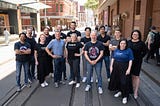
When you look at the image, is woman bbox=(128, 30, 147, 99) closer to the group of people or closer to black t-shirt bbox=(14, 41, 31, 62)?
the group of people

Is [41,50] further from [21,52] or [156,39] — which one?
[156,39]

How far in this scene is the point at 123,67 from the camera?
18.6 feet

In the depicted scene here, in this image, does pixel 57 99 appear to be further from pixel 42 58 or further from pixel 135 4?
pixel 135 4

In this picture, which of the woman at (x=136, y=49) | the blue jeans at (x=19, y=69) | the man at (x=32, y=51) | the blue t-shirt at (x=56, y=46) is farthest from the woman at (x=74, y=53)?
the woman at (x=136, y=49)

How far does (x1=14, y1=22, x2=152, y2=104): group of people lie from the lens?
568cm

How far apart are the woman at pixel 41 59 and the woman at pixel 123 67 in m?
2.41

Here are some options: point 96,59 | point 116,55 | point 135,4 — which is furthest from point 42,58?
point 135,4

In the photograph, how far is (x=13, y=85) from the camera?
24.2ft

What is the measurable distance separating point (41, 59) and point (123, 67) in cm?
283

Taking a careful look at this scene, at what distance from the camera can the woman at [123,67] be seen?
5543mm

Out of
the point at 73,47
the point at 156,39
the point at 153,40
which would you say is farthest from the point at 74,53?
the point at 156,39

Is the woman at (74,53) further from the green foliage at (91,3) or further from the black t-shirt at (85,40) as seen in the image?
the green foliage at (91,3)

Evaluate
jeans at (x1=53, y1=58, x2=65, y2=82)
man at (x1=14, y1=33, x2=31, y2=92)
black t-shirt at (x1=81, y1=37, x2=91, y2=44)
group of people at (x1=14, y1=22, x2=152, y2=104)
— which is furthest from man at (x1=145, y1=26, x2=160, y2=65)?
man at (x1=14, y1=33, x2=31, y2=92)

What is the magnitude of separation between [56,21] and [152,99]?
5374 cm
